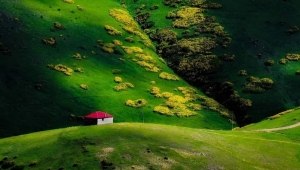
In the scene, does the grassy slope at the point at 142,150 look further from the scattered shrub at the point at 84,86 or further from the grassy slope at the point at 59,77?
the scattered shrub at the point at 84,86

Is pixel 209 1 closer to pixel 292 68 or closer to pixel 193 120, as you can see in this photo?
pixel 292 68

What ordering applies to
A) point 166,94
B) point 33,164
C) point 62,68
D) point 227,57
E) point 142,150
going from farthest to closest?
point 227,57 → point 166,94 → point 62,68 → point 142,150 → point 33,164

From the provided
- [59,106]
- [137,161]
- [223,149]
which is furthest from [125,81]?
[137,161]

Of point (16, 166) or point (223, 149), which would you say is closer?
point (16, 166)

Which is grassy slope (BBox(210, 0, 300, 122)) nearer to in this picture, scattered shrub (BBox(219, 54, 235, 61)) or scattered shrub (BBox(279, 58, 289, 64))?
scattered shrub (BBox(279, 58, 289, 64))

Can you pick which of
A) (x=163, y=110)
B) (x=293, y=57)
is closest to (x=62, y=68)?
(x=163, y=110)

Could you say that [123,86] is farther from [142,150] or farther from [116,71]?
[142,150]
